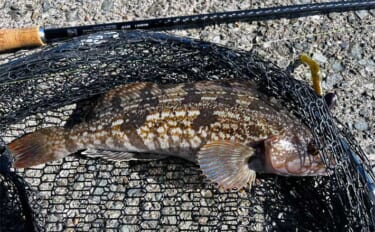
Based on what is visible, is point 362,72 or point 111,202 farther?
point 362,72

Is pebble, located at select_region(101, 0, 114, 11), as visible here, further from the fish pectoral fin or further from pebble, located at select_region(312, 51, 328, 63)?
pebble, located at select_region(312, 51, 328, 63)

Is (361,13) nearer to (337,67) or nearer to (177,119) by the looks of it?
(337,67)

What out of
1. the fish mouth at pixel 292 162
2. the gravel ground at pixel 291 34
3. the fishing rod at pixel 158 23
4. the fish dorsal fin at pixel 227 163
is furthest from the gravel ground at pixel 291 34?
the fish dorsal fin at pixel 227 163

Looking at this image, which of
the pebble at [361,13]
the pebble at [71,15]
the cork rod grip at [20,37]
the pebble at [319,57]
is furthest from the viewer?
the pebble at [71,15]

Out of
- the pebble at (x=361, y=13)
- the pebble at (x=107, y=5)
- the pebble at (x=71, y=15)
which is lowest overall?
the pebble at (x=361, y=13)

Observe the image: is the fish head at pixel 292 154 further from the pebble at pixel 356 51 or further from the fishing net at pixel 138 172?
the pebble at pixel 356 51

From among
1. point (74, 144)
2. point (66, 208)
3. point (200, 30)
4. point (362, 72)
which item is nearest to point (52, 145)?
point (74, 144)

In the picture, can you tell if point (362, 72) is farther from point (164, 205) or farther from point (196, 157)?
point (164, 205)
